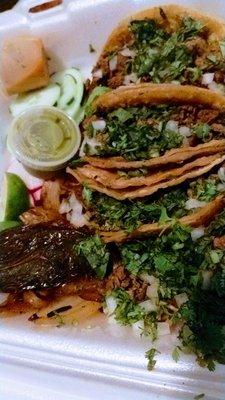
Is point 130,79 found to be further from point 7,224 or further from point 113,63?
point 7,224

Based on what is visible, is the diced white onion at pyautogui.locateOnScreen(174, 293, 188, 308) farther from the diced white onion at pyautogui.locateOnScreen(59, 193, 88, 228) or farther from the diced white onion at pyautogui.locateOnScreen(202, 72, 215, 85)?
the diced white onion at pyautogui.locateOnScreen(202, 72, 215, 85)

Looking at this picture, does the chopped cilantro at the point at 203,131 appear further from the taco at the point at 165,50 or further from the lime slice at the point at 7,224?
the lime slice at the point at 7,224

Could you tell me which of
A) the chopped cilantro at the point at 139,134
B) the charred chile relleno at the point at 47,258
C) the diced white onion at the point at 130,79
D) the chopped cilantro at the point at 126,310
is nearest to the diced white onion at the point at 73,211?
the charred chile relleno at the point at 47,258

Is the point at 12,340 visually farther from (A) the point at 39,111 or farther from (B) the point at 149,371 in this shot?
(A) the point at 39,111

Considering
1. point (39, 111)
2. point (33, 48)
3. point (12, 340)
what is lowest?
point (12, 340)

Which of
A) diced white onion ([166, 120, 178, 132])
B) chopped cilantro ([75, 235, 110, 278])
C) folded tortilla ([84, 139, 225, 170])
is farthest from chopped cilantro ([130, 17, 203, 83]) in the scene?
chopped cilantro ([75, 235, 110, 278])

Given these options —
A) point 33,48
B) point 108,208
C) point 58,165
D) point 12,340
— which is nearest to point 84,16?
point 33,48
